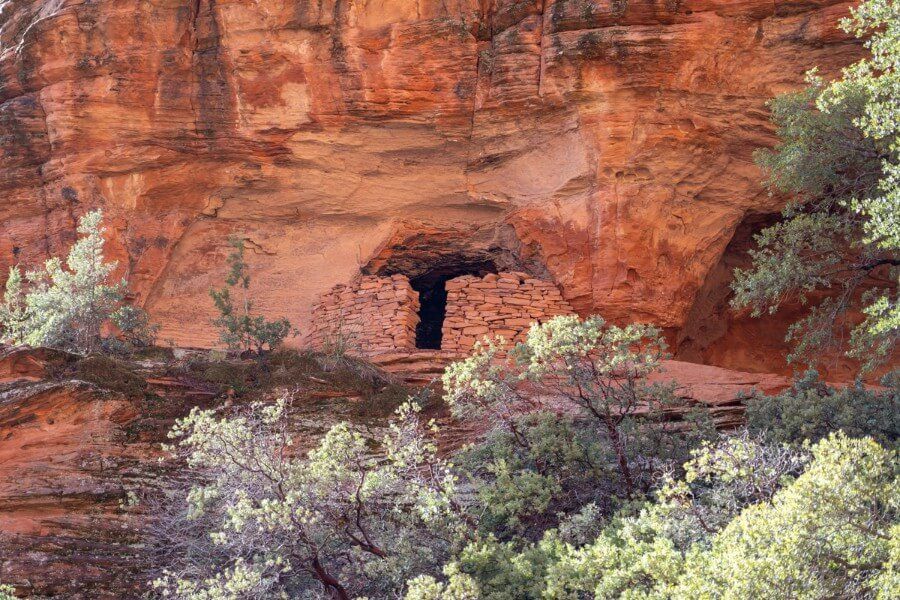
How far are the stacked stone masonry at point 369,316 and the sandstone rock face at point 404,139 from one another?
0.47 metres

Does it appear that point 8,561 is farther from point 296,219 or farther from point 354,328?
point 296,219

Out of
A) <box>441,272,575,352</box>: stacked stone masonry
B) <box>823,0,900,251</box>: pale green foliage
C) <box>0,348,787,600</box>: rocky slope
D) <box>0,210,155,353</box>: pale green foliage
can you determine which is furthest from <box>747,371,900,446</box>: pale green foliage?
<box>0,210,155,353</box>: pale green foliage

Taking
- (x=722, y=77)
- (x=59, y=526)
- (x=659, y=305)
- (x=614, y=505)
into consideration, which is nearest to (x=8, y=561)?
(x=59, y=526)

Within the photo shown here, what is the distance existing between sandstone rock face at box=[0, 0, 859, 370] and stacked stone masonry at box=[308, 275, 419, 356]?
0.47 metres

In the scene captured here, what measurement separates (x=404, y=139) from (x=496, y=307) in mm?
2287

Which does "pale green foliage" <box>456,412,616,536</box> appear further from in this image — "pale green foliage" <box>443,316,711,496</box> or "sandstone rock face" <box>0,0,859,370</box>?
"sandstone rock face" <box>0,0,859,370</box>

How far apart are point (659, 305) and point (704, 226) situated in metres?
1.08

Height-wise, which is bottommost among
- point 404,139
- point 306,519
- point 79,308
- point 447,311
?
point 306,519

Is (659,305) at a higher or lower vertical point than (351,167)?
lower

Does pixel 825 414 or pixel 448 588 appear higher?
pixel 825 414

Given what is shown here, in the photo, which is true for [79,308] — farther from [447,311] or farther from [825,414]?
[825,414]

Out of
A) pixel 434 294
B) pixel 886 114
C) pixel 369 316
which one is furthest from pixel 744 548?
pixel 434 294

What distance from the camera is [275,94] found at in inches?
468

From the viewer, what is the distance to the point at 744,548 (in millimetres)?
5527
